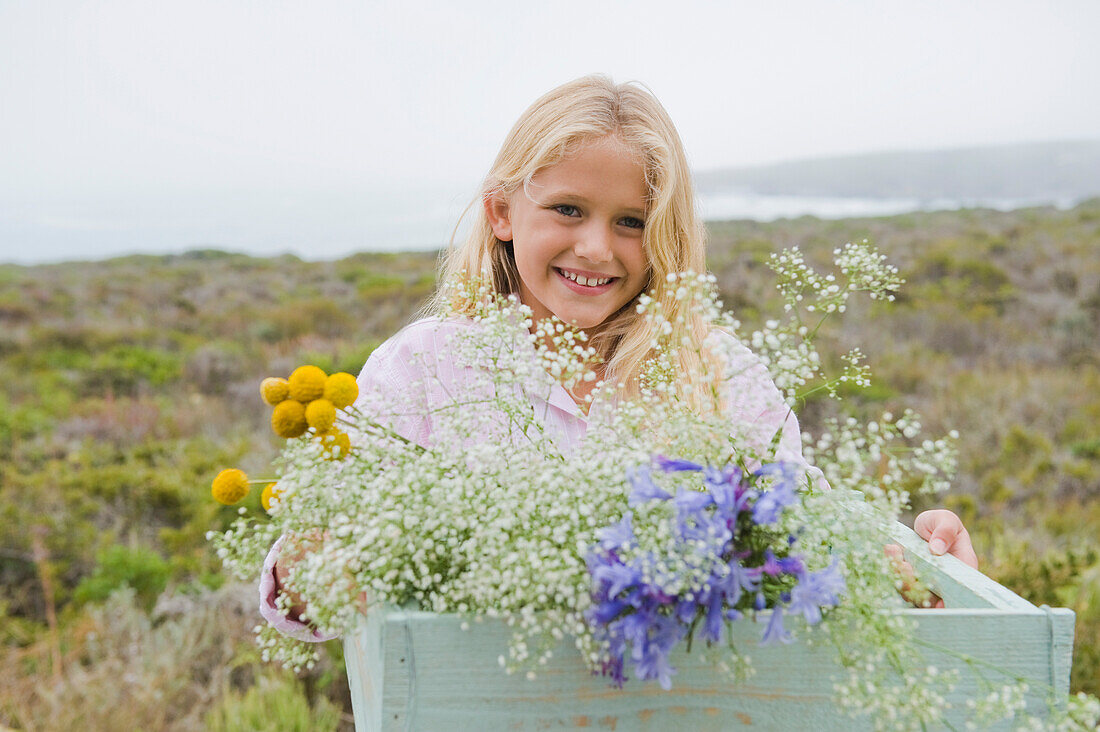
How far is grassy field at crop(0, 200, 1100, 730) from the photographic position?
142 inches

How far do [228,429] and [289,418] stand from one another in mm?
6897

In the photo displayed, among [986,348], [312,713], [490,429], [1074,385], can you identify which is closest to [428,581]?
[490,429]

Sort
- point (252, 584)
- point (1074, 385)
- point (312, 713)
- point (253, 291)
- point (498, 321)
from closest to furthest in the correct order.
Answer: point (498, 321) < point (312, 713) < point (252, 584) < point (1074, 385) < point (253, 291)

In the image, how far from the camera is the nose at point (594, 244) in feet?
6.68

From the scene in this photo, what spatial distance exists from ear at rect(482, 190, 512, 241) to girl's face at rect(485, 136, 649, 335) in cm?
13

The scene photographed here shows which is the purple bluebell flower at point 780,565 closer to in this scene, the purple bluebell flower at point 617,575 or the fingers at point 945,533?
the purple bluebell flower at point 617,575

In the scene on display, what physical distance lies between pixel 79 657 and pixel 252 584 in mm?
814

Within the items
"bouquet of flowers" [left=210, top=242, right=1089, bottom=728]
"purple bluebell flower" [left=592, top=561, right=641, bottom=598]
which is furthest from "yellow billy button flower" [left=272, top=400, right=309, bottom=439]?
"purple bluebell flower" [left=592, top=561, right=641, bottom=598]

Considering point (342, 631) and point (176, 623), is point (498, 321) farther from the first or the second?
point (176, 623)

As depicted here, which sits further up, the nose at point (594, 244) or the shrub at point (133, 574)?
the nose at point (594, 244)

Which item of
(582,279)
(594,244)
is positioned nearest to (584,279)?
(582,279)

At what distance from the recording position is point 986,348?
387 inches

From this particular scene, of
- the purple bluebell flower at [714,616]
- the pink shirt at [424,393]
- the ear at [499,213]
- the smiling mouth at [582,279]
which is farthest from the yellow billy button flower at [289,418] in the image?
the ear at [499,213]

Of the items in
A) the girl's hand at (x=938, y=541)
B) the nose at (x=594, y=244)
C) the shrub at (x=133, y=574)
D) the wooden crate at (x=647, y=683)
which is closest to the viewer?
the wooden crate at (x=647, y=683)
